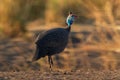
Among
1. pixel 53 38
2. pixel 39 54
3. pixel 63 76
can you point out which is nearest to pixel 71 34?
pixel 53 38

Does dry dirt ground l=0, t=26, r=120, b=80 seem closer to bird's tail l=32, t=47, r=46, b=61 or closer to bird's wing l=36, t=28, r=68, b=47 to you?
bird's tail l=32, t=47, r=46, b=61

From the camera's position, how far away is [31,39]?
1625 cm

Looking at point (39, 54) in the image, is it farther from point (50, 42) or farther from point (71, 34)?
point (71, 34)

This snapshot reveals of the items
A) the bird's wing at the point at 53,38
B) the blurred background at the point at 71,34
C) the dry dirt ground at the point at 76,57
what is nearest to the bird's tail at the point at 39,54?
the bird's wing at the point at 53,38

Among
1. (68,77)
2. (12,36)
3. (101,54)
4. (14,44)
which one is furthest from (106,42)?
(68,77)

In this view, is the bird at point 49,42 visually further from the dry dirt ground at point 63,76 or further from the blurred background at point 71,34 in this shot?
the blurred background at point 71,34

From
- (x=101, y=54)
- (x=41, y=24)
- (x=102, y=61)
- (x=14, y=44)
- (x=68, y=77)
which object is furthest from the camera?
(x=41, y=24)

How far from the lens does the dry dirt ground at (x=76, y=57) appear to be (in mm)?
9494

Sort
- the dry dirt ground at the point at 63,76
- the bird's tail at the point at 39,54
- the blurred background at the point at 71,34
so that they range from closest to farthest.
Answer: the dry dirt ground at the point at 63,76
the bird's tail at the point at 39,54
the blurred background at the point at 71,34

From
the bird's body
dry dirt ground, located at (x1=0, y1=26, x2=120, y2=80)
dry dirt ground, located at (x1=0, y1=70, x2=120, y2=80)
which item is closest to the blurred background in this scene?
dry dirt ground, located at (x1=0, y1=26, x2=120, y2=80)

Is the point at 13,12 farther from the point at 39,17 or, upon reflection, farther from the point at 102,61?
the point at 102,61

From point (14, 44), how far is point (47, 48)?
564 cm

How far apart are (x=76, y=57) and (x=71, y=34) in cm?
335

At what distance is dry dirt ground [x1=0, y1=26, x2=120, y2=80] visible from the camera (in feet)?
31.1
